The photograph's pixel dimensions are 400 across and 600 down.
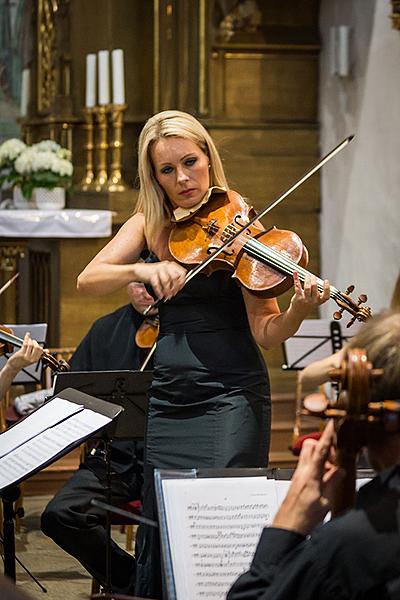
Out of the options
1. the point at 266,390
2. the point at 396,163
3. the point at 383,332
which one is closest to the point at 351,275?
the point at 396,163

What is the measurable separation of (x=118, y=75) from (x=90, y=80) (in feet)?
0.80

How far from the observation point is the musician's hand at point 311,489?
76.9 inches

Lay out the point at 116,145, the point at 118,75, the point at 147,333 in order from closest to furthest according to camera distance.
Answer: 1. the point at 147,333
2. the point at 118,75
3. the point at 116,145

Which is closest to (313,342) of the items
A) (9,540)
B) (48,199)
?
(48,199)

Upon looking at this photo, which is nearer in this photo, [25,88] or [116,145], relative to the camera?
[116,145]

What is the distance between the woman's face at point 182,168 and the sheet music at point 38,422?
783 mm

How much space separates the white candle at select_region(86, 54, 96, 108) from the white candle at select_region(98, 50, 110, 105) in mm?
69

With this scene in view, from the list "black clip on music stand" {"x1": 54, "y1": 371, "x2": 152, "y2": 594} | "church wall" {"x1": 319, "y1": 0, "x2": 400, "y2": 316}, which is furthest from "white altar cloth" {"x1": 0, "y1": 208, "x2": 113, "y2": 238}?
"black clip on music stand" {"x1": 54, "y1": 371, "x2": 152, "y2": 594}

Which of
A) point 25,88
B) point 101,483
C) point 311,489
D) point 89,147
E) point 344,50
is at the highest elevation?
point 344,50

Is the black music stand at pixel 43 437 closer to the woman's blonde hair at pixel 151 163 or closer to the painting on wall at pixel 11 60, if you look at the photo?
the woman's blonde hair at pixel 151 163

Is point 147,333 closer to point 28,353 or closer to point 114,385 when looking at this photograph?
point 28,353

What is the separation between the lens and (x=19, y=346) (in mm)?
4148

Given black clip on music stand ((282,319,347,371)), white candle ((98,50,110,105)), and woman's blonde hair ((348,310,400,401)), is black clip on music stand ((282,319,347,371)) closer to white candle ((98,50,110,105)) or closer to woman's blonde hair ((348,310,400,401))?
white candle ((98,50,110,105))

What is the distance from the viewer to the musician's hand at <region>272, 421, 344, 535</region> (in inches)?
76.9
